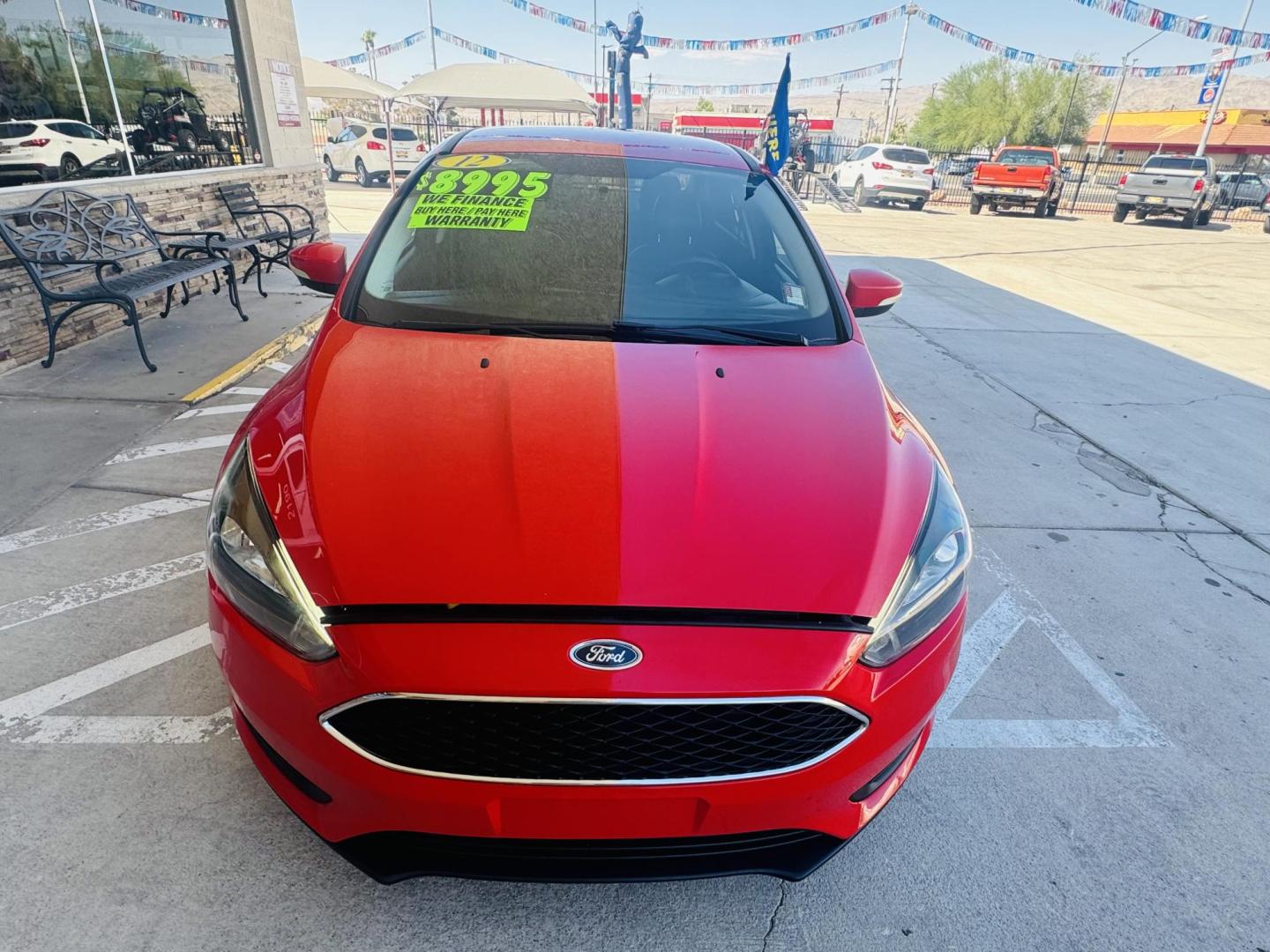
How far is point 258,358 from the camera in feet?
16.5

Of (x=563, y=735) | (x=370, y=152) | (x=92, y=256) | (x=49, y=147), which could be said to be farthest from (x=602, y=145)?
(x=370, y=152)

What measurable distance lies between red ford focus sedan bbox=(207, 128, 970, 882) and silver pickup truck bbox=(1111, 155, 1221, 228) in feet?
73.2

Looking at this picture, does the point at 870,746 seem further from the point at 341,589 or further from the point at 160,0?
the point at 160,0

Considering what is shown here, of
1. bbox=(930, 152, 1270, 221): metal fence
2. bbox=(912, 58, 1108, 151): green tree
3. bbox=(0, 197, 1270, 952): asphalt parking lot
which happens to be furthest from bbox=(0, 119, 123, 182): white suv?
bbox=(912, 58, 1108, 151): green tree

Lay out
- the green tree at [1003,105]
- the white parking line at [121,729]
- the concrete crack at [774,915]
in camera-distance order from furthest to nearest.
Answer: the green tree at [1003,105] < the white parking line at [121,729] < the concrete crack at [774,915]

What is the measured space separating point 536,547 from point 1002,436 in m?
4.07

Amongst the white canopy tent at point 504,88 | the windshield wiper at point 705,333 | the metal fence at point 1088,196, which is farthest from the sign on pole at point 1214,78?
the windshield wiper at point 705,333

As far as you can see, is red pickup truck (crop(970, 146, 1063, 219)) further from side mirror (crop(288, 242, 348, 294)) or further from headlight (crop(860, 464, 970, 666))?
headlight (crop(860, 464, 970, 666))

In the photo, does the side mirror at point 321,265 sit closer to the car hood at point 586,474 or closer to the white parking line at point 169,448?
the car hood at point 586,474

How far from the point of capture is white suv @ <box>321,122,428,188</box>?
20.4 metres

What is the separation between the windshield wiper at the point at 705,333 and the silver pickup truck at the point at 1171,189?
2221cm

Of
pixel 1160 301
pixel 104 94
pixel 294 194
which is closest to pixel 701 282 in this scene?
pixel 104 94

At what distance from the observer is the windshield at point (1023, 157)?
1986cm

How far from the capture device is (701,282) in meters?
2.51
